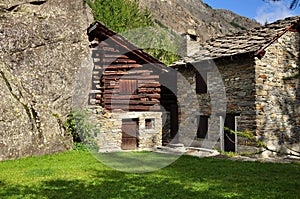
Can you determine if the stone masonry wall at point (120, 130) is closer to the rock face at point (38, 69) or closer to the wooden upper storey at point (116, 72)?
the wooden upper storey at point (116, 72)

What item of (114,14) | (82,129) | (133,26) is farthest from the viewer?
(133,26)

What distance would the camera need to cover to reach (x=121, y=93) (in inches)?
661

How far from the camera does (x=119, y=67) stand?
1667 centimetres

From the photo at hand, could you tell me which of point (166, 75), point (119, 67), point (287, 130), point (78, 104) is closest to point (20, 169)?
point (78, 104)

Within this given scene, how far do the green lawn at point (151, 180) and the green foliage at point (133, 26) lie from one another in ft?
73.6

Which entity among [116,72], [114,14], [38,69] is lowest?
[38,69]

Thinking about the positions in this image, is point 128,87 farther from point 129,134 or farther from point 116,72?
point 129,134

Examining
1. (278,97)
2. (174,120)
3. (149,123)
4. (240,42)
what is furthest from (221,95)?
(149,123)

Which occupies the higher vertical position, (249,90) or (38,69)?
(38,69)

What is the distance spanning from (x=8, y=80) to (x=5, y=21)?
105 inches

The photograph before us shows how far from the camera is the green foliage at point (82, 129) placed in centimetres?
1522

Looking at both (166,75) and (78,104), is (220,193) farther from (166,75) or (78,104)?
(166,75)

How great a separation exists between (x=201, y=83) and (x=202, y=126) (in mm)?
2308

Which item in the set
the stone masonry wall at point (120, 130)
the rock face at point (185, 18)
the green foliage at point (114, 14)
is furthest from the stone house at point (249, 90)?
the rock face at point (185, 18)
